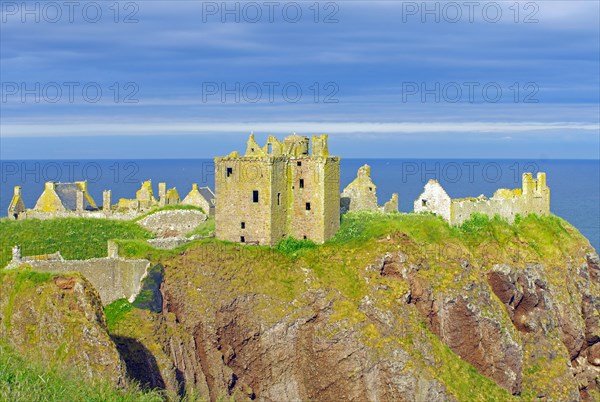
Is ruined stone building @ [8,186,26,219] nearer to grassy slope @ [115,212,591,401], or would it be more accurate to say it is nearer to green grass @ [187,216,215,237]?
green grass @ [187,216,215,237]

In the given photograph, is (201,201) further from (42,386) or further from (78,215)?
(42,386)

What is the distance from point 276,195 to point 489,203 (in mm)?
18404

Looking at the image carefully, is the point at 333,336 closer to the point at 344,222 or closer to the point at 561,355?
the point at 344,222

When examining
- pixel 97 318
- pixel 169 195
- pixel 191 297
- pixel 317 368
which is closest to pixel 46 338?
pixel 97 318

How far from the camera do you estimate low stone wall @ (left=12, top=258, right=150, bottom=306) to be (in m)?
55.4

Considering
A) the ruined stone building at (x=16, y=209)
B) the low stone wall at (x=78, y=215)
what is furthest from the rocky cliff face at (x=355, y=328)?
the ruined stone building at (x=16, y=209)

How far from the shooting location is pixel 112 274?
186ft

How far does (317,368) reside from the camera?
194 feet

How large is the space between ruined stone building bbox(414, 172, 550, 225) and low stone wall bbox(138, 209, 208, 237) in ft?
56.8

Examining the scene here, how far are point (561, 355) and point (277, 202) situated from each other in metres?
23.6

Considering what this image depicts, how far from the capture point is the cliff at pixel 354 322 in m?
58.0

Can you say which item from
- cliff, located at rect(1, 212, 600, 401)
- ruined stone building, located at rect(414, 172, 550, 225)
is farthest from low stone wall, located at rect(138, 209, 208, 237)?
ruined stone building, located at rect(414, 172, 550, 225)

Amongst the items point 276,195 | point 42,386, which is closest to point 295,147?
point 276,195

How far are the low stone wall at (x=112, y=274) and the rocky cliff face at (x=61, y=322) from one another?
24.7 ft
